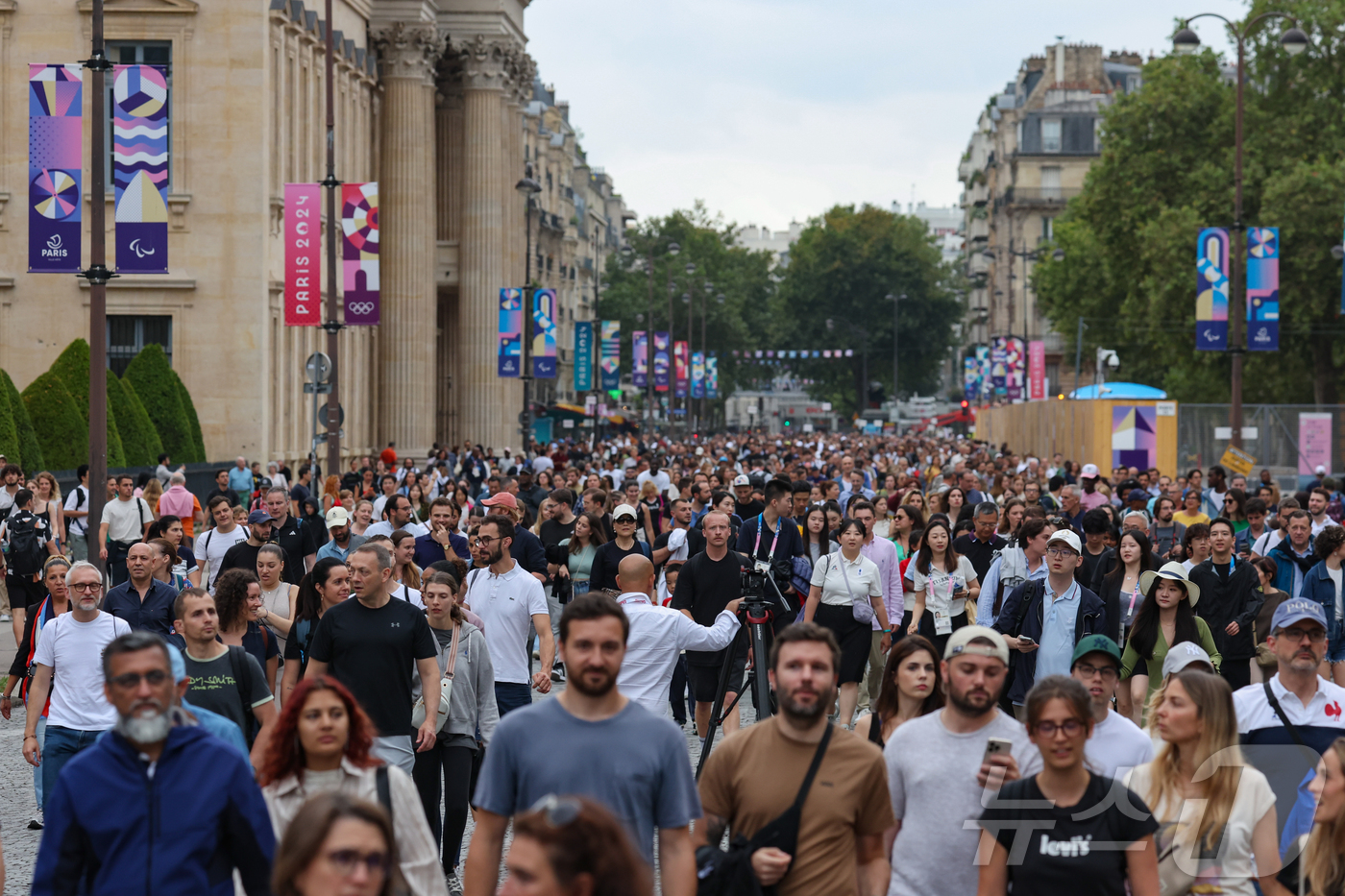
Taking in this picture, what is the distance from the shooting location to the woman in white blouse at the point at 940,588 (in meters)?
12.8

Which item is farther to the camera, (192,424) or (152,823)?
(192,424)

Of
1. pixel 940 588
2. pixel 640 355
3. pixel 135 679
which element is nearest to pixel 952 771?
pixel 135 679

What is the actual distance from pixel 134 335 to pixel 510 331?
1264 cm

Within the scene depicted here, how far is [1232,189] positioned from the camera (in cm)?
4856

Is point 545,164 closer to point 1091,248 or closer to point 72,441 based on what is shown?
point 1091,248

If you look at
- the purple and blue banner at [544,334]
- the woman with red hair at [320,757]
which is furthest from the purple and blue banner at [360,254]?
the woman with red hair at [320,757]

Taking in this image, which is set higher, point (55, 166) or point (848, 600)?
point (55, 166)

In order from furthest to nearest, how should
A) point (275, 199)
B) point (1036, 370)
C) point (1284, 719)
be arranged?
point (1036, 370) → point (275, 199) → point (1284, 719)

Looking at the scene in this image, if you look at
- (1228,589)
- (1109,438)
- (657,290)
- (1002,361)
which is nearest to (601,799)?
(1228,589)

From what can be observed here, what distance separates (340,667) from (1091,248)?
196ft

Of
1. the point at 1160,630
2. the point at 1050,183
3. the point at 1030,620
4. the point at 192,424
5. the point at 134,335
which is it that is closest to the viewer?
the point at 1160,630

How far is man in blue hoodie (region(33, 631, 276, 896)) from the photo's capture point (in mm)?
4852

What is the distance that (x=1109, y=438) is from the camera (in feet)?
A: 121

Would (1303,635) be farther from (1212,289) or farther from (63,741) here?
(1212,289)
